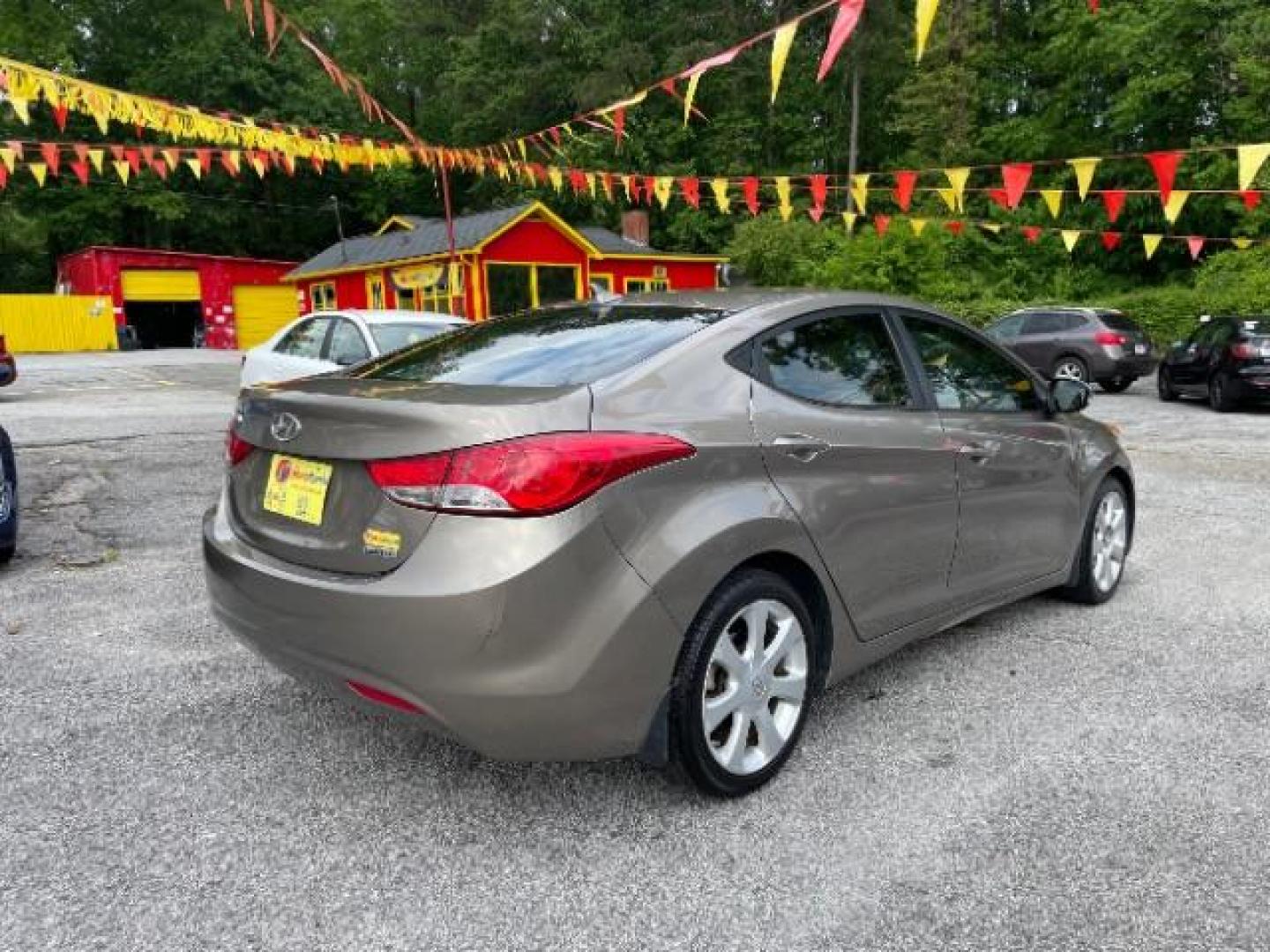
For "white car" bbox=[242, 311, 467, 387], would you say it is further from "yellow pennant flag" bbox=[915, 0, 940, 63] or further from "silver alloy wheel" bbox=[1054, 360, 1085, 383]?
"silver alloy wheel" bbox=[1054, 360, 1085, 383]

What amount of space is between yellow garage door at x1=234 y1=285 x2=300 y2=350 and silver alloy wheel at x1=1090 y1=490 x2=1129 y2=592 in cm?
4164

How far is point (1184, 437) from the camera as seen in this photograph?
37.3ft

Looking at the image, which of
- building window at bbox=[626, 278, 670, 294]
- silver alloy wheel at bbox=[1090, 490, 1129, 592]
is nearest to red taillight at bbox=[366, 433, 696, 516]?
silver alloy wheel at bbox=[1090, 490, 1129, 592]

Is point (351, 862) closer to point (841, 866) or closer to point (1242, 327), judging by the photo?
point (841, 866)

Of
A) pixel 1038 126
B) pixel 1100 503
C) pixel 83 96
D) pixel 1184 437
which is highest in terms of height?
pixel 1038 126

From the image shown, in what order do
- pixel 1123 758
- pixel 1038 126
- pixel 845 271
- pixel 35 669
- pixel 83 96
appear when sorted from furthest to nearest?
pixel 1038 126 < pixel 845 271 < pixel 83 96 < pixel 35 669 < pixel 1123 758

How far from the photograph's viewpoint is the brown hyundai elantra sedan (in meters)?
2.40

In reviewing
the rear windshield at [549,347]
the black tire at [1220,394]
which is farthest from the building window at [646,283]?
the rear windshield at [549,347]

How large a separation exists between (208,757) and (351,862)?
33.5 inches

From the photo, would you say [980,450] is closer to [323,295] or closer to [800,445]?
[800,445]

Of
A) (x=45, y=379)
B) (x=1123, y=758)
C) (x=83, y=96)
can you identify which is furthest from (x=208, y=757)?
(x=45, y=379)

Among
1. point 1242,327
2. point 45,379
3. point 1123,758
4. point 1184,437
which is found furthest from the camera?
point 45,379

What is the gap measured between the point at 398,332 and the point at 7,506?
439 centimetres

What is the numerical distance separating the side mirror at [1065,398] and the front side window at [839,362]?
3.43 feet
